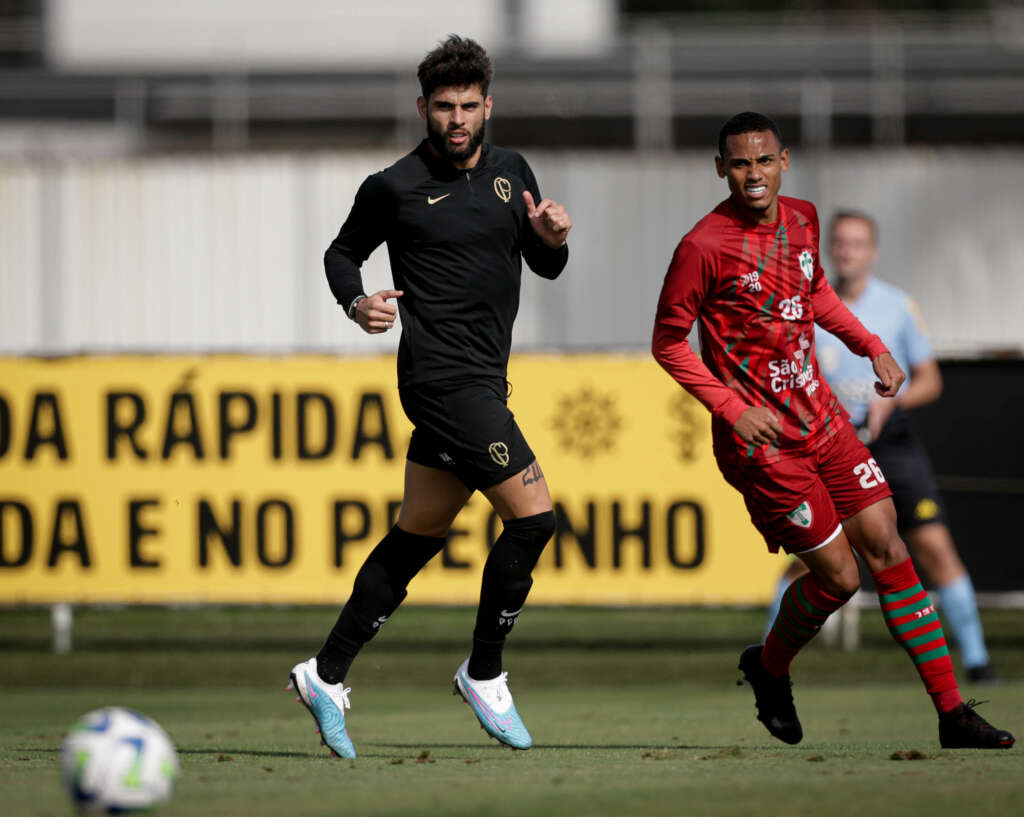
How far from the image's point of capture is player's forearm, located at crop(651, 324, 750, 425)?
6.31 m

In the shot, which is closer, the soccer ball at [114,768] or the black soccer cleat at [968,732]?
the soccer ball at [114,768]

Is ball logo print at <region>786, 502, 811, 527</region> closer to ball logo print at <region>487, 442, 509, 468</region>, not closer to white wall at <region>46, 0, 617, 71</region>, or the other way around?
ball logo print at <region>487, 442, 509, 468</region>

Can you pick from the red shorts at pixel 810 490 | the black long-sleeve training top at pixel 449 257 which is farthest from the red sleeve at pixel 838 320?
the black long-sleeve training top at pixel 449 257

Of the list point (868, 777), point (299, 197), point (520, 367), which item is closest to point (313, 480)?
A: point (520, 367)

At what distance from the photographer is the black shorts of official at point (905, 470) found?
32.6 ft

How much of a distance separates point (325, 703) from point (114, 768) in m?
2.07

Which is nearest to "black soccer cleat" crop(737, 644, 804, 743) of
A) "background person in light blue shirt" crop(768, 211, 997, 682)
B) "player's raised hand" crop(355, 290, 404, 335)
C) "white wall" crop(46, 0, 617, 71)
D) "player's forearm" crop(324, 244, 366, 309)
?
"player's raised hand" crop(355, 290, 404, 335)

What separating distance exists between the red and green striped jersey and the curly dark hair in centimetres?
97

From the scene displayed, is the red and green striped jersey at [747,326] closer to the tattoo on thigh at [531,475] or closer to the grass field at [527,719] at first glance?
the tattoo on thigh at [531,475]

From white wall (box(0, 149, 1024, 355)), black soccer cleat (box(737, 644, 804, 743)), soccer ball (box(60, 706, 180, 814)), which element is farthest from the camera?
white wall (box(0, 149, 1024, 355))

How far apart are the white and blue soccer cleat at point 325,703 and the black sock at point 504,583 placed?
1.66 feet

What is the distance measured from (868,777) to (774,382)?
5.21ft

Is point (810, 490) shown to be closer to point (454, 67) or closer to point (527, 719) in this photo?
point (454, 67)

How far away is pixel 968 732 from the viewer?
6262 mm
